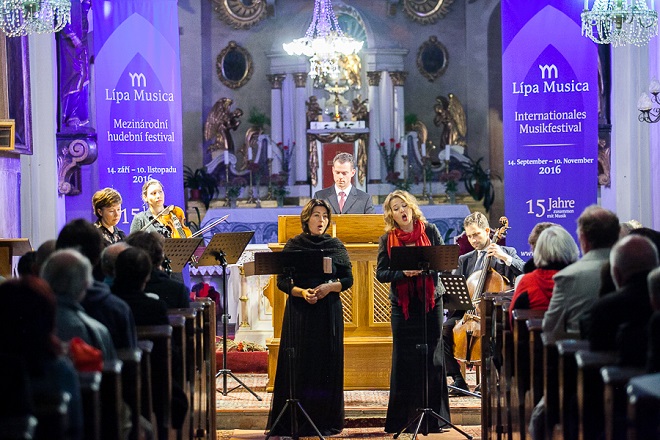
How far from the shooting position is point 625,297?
414 centimetres

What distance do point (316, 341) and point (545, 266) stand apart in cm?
195

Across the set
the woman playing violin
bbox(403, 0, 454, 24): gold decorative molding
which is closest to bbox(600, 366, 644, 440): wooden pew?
the woman playing violin

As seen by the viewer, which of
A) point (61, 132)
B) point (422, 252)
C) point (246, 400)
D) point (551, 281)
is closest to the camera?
point (551, 281)

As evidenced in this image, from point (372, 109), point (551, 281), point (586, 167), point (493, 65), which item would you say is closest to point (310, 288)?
point (551, 281)

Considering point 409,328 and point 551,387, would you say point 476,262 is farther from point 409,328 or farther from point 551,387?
point 551,387

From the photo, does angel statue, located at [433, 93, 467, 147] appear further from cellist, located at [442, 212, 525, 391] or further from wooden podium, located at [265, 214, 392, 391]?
wooden podium, located at [265, 214, 392, 391]

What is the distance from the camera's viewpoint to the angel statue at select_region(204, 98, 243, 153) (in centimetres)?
1658

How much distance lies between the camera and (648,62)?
33.3ft

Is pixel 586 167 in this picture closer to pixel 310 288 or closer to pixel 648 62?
pixel 648 62

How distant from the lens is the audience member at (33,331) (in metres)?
3.27

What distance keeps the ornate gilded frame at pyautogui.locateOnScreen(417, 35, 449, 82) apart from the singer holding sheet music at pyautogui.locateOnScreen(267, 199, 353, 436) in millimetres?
10475

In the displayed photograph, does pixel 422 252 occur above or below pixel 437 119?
below

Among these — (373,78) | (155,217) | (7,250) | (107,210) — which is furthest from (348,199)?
(373,78)

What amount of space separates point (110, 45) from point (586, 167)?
4278 millimetres
